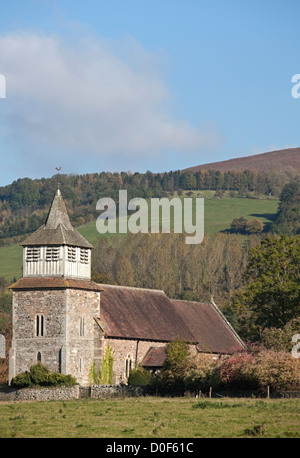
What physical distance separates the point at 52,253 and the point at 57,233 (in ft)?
4.08

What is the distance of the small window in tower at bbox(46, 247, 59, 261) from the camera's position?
1945 inches

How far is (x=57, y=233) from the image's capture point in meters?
49.8

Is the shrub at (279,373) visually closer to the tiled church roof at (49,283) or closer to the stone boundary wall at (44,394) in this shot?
the stone boundary wall at (44,394)

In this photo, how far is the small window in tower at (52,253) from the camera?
4941 centimetres

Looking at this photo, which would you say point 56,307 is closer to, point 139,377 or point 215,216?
point 139,377

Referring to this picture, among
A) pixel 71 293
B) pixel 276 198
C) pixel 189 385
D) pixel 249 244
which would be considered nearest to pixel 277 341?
pixel 189 385

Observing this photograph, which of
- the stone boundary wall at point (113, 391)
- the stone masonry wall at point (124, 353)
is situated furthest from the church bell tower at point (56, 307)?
the stone boundary wall at point (113, 391)

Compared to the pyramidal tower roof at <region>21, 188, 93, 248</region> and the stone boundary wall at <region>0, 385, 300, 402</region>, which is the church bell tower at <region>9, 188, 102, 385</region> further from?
the stone boundary wall at <region>0, 385, 300, 402</region>

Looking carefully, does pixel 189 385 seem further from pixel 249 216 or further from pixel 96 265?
pixel 249 216

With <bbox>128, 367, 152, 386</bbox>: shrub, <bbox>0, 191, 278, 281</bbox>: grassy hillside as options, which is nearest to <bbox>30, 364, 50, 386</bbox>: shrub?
<bbox>128, 367, 152, 386</bbox>: shrub

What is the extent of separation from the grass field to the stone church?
1285 cm

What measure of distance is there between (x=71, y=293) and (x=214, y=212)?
319ft

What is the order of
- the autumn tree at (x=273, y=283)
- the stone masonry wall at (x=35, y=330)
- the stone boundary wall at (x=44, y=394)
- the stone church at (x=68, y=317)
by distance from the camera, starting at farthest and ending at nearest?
the autumn tree at (x=273, y=283)
the stone church at (x=68, y=317)
the stone masonry wall at (x=35, y=330)
the stone boundary wall at (x=44, y=394)
